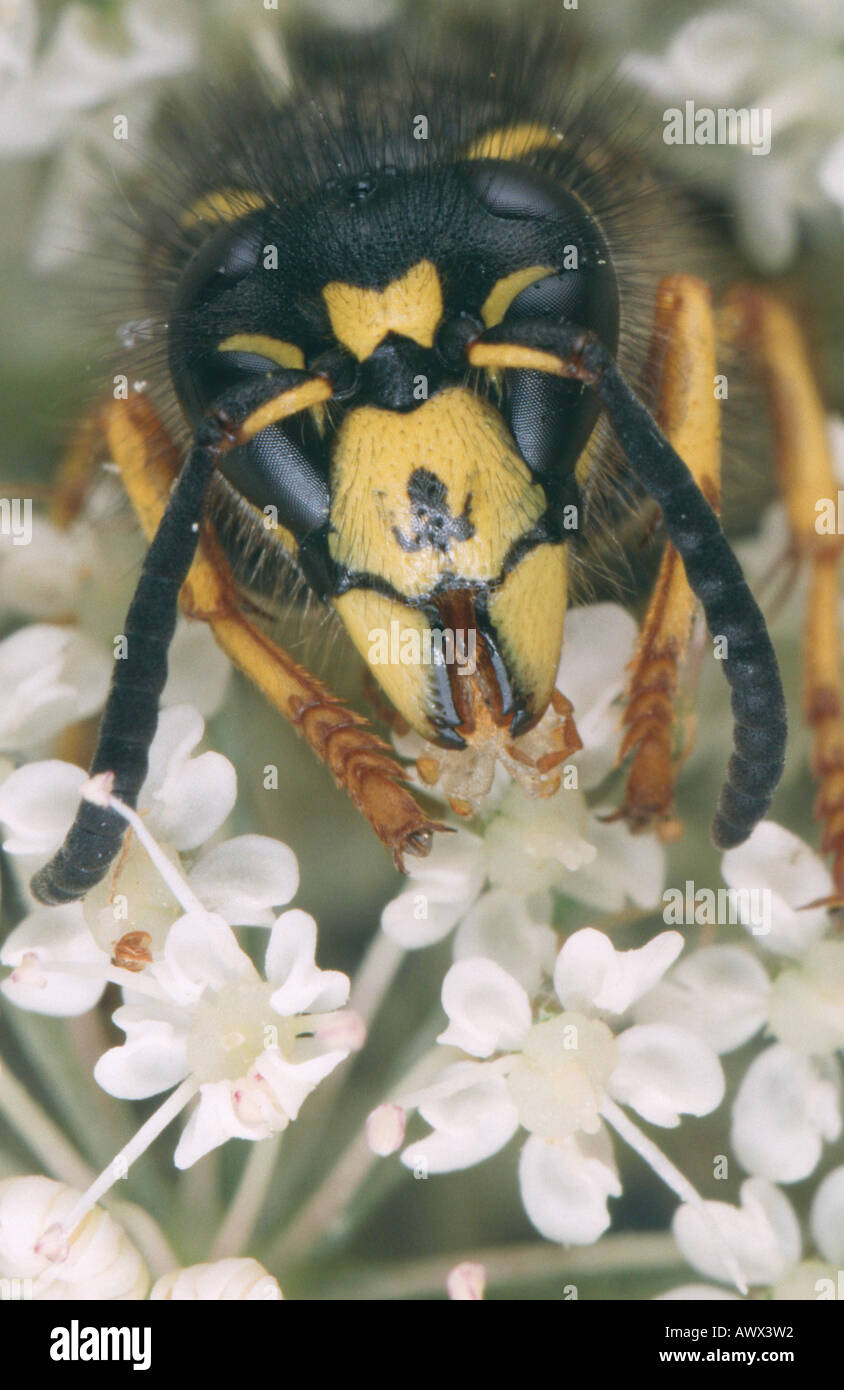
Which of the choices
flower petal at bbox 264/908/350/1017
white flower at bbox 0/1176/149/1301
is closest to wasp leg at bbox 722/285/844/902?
flower petal at bbox 264/908/350/1017

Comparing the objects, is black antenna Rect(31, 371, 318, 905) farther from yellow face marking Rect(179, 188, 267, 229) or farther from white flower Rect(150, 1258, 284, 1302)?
white flower Rect(150, 1258, 284, 1302)

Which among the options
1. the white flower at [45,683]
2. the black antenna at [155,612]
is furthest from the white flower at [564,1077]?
the white flower at [45,683]

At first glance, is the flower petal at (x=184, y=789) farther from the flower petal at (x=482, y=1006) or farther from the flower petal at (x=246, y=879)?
the flower petal at (x=482, y=1006)

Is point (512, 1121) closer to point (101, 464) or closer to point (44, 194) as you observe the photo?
point (101, 464)

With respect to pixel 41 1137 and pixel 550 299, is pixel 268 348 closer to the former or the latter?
pixel 550 299

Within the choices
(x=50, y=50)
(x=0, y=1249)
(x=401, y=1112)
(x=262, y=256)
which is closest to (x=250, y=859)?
(x=401, y=1112)

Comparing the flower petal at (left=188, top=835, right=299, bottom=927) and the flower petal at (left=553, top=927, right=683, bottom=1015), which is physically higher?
the flower petal at (left=188, top=835, right=299, bottom=927)
